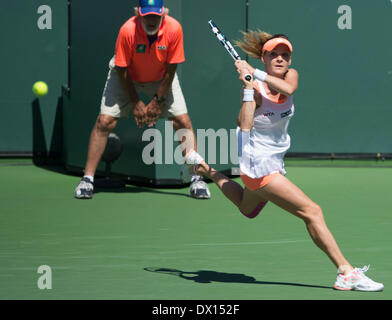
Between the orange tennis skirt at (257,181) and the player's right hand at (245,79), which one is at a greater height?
the player's right hand at (245,79)

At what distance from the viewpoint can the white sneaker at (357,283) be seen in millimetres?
4863

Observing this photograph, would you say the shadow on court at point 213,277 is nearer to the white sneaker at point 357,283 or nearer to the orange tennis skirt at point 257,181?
the white sneaker at point 357,283

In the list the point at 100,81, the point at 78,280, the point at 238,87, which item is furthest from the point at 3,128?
the point at 78,280

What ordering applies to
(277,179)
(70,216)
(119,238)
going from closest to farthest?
1. (277,179)
2. (119,238)
3. (70,216)

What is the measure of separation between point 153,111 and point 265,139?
125 inches

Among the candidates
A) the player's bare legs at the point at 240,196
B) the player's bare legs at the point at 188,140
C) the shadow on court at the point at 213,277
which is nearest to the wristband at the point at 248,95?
the player's bare legs at the point at 240,196

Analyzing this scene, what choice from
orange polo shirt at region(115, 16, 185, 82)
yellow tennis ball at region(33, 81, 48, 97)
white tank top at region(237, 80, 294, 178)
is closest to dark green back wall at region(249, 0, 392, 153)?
yellow tennis ball at region(33, 81, 48, 97)

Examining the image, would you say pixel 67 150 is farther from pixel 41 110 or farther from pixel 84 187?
pixel 84 187

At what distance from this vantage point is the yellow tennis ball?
11.5m

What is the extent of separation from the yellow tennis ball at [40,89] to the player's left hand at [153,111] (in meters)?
→ 3.50

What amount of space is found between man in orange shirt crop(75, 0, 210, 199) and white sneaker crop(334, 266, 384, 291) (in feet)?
12.2

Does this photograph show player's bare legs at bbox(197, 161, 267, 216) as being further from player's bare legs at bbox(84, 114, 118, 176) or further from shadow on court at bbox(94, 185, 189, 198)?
shadow on court at bbox(94, 185, 189, 198)

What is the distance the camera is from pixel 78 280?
5.14 metres

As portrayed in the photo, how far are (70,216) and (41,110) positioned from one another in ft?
14.7
